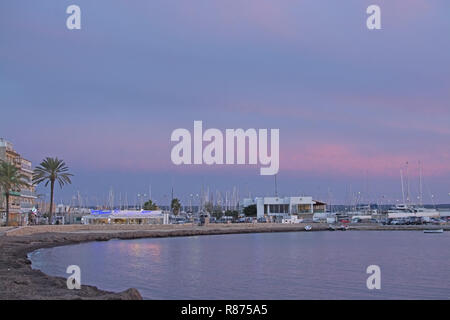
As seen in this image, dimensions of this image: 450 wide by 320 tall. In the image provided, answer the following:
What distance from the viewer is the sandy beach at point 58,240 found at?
19.2 m

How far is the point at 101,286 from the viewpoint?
2895 cm

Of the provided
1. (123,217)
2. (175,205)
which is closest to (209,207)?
(175,205)

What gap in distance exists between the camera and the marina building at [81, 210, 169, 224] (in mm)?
95938

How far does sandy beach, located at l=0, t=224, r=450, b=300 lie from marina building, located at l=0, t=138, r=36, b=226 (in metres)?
8.73

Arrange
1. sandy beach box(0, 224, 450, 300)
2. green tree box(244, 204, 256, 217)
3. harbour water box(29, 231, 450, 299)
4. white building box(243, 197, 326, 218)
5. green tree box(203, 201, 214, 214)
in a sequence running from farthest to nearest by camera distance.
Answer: green tree box(203, 201, 214, 214) → green tree box(244, 204, 256, 217) → white building box(243, 197, 326, 218) → harbour water box(29, 231, 450, 299) → sandy beach box(0, 224, 450, 300)

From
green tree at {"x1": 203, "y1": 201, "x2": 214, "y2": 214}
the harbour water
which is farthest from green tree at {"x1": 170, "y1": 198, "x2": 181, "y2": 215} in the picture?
the harbour water

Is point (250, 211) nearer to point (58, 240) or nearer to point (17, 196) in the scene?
point (17, 196)

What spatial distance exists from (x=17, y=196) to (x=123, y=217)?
20.7m

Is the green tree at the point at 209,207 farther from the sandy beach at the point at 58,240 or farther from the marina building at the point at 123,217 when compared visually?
the marina building at the point at 123,217

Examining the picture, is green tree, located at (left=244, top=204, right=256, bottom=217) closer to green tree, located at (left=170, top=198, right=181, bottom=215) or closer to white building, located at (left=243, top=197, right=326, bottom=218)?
white building, located at (left=243, top=197, right=326, bottom=218)

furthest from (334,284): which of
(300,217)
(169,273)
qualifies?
(300,217)

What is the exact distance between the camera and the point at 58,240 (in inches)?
2576

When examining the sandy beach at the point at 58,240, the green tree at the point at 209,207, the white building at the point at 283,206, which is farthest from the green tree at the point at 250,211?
the sandy beach at the point at 58,240

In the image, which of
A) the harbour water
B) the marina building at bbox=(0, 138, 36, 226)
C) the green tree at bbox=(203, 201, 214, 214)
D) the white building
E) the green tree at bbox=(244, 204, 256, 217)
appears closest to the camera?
the harbour water
